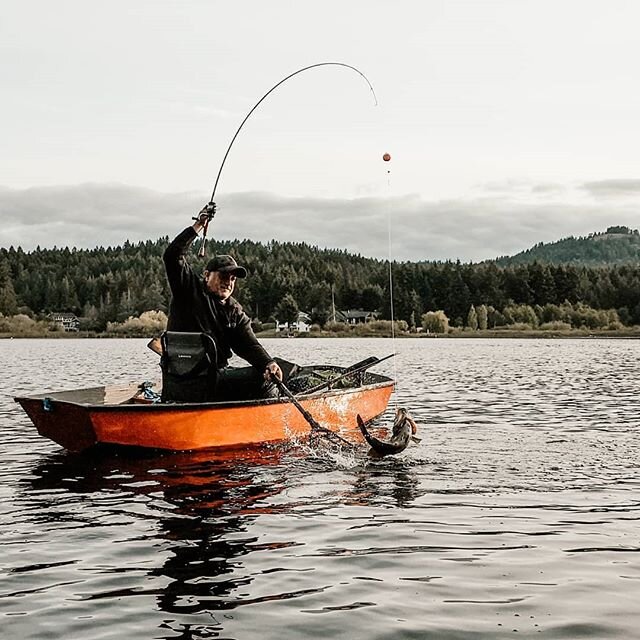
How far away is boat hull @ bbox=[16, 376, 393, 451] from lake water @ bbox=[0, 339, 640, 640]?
26cm

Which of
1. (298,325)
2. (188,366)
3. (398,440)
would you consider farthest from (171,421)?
(298,325)

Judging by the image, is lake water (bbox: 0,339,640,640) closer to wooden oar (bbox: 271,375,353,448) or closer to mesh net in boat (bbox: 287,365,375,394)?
wooden oar (bbox: 271,375,353,448)

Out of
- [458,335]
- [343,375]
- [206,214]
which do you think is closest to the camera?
[206,214]

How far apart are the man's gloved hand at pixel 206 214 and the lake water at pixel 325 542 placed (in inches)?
118

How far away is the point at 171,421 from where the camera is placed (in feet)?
38.0

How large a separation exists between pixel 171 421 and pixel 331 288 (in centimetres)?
14475

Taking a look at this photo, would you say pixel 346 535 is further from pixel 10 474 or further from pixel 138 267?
pixel 138 267

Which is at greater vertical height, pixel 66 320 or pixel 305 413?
pixel 66 320

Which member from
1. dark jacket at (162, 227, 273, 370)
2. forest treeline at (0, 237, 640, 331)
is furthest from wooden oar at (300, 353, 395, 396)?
forest treeline at (0, 237, 640, 331)

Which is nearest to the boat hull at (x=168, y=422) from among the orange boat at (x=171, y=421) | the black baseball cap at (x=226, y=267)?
the orange boat at (x=171, y=421)

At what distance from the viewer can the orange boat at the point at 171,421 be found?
1126 cm

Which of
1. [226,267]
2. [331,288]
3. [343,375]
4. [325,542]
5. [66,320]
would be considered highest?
[331,288]

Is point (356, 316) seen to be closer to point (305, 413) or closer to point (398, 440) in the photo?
point (305, 413)

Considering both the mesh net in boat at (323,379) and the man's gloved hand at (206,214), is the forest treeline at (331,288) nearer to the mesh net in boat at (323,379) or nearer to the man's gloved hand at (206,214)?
the mesh net in boat at (323,379)
